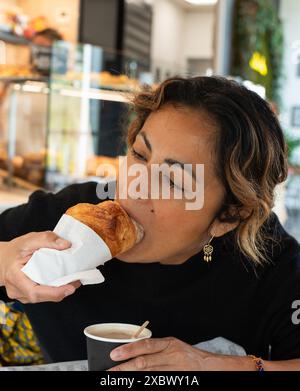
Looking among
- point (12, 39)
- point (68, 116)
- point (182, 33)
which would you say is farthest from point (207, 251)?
point (182, 33)

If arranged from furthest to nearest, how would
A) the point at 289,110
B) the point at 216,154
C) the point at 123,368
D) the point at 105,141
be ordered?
the point at 289,110 → the point at 105,141 → the point at 216,154 → the point at 123,368

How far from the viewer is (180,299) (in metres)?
0.70

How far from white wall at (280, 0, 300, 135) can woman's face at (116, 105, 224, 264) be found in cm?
377

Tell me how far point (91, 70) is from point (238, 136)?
1284mm

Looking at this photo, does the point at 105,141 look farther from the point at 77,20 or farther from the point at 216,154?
the point at 77,20

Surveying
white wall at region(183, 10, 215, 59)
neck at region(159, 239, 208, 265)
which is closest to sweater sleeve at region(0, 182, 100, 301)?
neck at region(159, 239, 208, 265)

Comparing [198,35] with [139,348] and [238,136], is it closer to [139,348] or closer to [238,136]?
[238,136]

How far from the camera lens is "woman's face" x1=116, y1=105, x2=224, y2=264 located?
58cm

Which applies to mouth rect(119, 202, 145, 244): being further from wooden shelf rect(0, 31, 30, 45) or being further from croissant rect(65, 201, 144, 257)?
wooden shelf rect(0, 31, 30, 45)

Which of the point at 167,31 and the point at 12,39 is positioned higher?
the point at 167,31

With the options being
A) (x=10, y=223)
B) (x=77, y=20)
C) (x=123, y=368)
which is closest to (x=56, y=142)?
(x=10, y=223)

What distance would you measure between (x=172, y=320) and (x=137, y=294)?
0.17ft

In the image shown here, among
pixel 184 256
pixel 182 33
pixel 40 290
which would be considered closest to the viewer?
pixel 40 290
